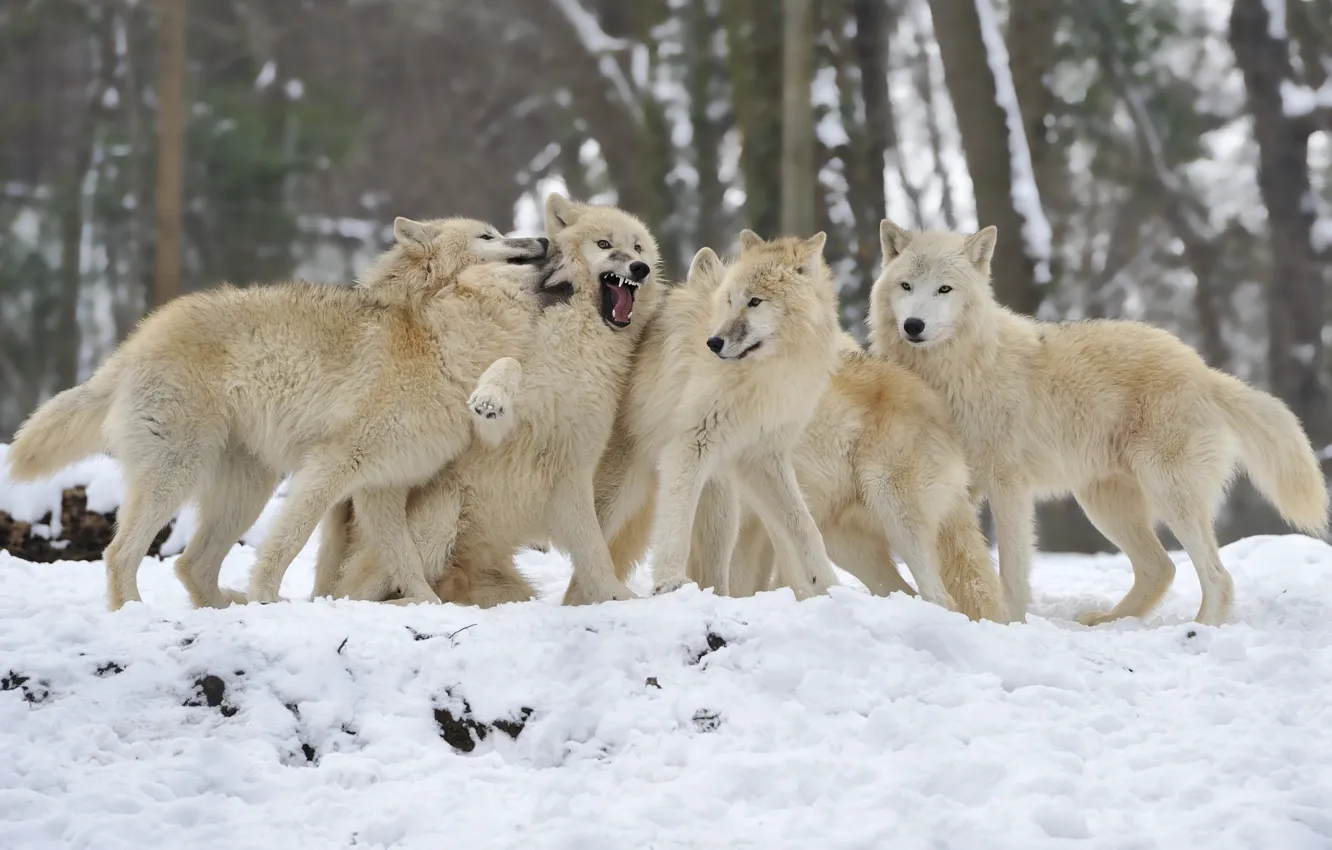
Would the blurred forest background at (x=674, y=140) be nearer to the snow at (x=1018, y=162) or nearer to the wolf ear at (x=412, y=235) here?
the snow at (x=1018, y=162)

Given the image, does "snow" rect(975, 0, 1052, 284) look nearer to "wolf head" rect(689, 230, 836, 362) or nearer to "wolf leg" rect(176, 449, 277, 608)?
"wolf head" rect(689, 230, 836, 362)

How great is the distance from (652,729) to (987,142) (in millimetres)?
8539

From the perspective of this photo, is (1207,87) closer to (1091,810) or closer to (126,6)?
(126,6)

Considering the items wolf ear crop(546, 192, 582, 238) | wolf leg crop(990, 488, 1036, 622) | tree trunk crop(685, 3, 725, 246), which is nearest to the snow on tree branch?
tree trunk crop(685, 3, 725, 246)

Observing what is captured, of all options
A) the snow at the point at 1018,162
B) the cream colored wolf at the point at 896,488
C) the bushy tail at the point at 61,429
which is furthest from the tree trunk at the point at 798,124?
the bushy tail at the point at 61,429

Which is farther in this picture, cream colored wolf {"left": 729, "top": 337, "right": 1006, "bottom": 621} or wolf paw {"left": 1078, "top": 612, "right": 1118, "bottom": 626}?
wolf paw {"left": 1078, "top": 612, "right": 1118, "bottom": 626}

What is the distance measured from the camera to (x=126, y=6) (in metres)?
25.4

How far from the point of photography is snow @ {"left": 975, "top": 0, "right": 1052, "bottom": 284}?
36.3ft

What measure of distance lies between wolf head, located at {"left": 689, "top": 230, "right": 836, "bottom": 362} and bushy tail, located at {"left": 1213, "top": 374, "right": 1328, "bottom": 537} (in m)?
2.31

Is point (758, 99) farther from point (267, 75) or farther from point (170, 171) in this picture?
point (267, 75)

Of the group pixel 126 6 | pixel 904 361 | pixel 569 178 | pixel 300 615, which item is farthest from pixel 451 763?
pixel 126 6

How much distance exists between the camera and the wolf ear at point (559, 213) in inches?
263

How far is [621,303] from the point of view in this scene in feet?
20.3

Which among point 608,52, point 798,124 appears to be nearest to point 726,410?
point 798,124
